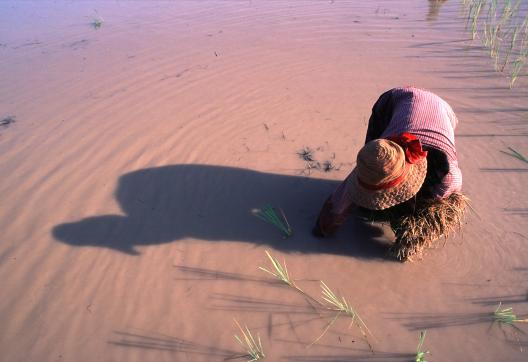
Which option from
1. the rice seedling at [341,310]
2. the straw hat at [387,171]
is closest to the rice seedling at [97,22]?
the straw hat at [387,171]

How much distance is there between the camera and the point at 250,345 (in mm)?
1843

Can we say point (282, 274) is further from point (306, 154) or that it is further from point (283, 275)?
point (306, 154)

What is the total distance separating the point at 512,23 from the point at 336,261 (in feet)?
15.8

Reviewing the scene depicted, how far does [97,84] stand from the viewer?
170 inches

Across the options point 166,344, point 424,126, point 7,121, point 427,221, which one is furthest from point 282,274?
point 7,121

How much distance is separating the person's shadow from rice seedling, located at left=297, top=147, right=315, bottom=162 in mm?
251

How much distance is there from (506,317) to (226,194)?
1.96m

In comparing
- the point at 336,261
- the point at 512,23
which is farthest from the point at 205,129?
the point at 512,23

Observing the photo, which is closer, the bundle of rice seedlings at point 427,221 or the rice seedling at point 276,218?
the bundle of rice seedlings at point 427,221

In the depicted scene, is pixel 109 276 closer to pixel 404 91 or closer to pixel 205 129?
pixel 205 129

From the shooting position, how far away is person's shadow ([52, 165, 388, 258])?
2400 millimetres

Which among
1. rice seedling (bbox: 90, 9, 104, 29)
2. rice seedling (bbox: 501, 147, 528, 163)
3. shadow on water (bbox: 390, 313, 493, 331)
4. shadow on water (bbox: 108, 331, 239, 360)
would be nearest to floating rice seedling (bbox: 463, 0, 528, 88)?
rice seedling (bbox: 501, 147, 528, 163)

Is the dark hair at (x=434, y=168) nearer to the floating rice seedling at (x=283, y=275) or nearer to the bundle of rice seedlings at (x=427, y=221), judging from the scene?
the bundle of rice seedlings at (x=427, y=221)

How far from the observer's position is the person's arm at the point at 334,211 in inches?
79.1
